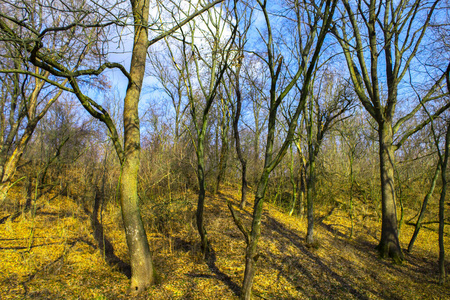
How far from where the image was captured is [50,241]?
5.54 metres

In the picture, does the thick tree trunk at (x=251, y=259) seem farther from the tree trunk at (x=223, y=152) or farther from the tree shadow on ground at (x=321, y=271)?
the tree trunk at (x=223, y=152)

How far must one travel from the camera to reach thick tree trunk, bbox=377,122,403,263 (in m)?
6.64

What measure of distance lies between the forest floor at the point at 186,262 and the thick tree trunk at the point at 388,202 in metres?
0.34

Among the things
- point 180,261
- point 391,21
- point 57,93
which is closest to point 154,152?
point 57,93

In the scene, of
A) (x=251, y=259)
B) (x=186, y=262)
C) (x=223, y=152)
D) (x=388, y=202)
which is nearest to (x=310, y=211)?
(x=388, y=202)

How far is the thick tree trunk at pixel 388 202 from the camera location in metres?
6.64

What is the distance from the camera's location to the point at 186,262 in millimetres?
5184

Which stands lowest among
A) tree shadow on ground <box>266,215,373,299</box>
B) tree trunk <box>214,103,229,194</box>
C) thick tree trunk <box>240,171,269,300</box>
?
tree shadow on ground <box>266,215,373,299</box>

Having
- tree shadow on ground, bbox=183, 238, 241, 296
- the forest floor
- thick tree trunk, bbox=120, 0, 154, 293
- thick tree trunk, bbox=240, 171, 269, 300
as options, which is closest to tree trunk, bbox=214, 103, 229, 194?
the forest floor

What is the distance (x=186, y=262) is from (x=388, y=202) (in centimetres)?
554

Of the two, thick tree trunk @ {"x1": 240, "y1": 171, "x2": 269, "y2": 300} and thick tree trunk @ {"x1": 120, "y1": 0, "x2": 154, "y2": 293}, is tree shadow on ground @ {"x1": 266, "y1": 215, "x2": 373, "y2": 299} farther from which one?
thick tree trunk @ {"x1": 120, "y1": 0, "x2": 154, "y2": 293}

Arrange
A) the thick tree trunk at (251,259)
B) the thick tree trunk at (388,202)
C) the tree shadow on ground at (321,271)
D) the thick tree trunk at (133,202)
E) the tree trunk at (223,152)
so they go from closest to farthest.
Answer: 1. the thick tree trunk at (251,259)
2. the thick tree trunk at (133,202)
3. the tree shadow on ground at (321,271)
4. the thick tree trunk at (388,202)
5. the tree trunk at (223,152)

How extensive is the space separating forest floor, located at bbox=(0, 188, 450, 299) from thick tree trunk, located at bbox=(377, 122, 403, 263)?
0.34m

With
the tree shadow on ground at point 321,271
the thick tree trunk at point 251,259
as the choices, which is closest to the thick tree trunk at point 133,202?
the thick tree trunk at point 251,259
